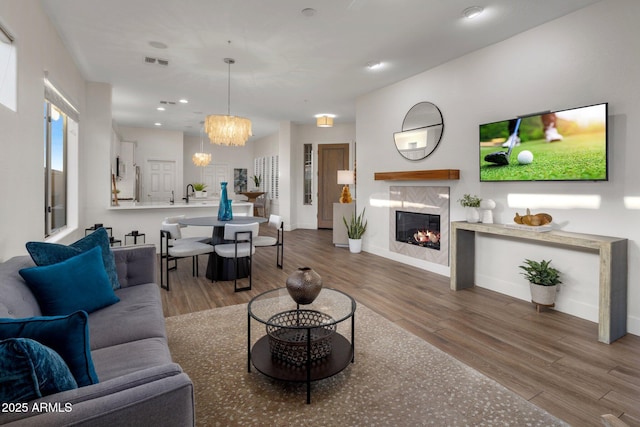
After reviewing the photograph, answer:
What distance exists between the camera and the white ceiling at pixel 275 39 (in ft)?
9.98

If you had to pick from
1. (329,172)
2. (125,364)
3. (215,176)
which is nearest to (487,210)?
(125,364)

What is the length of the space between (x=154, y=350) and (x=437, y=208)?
12.8ft

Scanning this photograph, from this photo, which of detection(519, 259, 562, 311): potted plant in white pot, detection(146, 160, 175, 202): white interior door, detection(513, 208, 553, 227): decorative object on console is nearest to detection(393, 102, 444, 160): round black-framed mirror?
detection(513, 208, 553, 227): decorative object on console

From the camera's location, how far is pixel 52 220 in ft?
12.9

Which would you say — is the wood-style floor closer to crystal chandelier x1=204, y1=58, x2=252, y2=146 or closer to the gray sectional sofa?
the gray sectional sofa

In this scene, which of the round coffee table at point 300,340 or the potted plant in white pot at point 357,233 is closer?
the round coffee table at point 300,340

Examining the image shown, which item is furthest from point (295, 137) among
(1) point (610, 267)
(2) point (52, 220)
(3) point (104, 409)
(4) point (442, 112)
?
(3) point (104, 409)

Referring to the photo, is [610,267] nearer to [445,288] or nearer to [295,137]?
[445,288]

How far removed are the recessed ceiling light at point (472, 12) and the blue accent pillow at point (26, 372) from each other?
3.80 metres

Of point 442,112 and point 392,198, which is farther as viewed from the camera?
point 392,198

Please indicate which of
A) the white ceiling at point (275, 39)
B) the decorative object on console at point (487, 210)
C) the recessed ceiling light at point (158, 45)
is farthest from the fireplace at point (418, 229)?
the recessed ceiling light at point (158, 45)

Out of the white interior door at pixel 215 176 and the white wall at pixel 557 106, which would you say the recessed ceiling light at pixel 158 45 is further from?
the white interior door at pixel 215 176

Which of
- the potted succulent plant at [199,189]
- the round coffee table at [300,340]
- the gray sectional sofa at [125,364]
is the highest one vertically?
the potted succulent plant at [199,189]

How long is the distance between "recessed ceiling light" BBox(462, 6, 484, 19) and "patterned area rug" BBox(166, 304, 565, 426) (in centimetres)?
301
